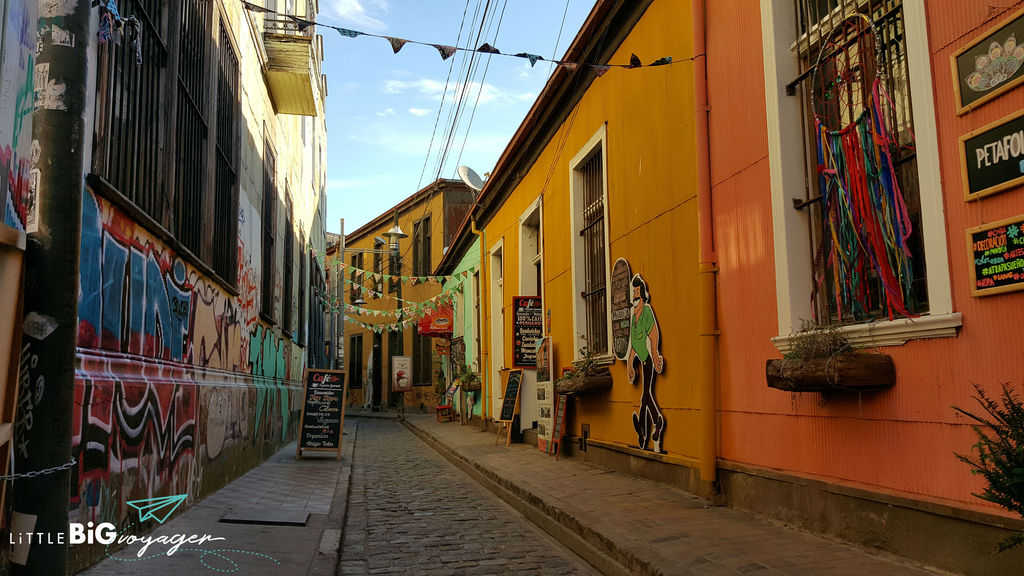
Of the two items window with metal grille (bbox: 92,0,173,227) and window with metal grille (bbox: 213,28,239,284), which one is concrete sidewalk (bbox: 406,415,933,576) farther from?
window with metal grille (bbox: 213,28,239,284)

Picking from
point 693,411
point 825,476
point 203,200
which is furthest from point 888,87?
point 203,200

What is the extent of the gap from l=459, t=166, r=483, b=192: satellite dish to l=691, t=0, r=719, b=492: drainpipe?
1611 cm

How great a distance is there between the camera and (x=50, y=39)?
2506 millimetres

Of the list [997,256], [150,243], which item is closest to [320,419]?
[150,243]

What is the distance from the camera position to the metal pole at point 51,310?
2434 mm

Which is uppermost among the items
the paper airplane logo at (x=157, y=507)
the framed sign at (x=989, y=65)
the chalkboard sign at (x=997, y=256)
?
the framed sign at (x=989, y=65)

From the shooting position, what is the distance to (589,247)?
1116 centimetres

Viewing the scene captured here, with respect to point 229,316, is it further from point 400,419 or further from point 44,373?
point 400,419

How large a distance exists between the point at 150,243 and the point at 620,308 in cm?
537

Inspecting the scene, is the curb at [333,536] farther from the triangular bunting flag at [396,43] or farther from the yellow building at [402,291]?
the yellow building at [402,291]

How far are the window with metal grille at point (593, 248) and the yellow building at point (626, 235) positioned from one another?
0.09 feet

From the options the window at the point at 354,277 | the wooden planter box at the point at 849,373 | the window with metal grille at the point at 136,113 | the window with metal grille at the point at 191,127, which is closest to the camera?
the wooden planter box at the point at 849,373

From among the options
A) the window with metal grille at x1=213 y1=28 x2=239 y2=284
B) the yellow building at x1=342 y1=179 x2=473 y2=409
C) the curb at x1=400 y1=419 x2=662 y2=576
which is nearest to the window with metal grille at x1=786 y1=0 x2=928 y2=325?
the curb at x1=400 y1=419 x2=662 y2=576

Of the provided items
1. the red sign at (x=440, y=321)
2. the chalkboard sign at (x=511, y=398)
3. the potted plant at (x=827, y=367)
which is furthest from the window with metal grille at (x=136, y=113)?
the red sign at (x=440, y=321)
